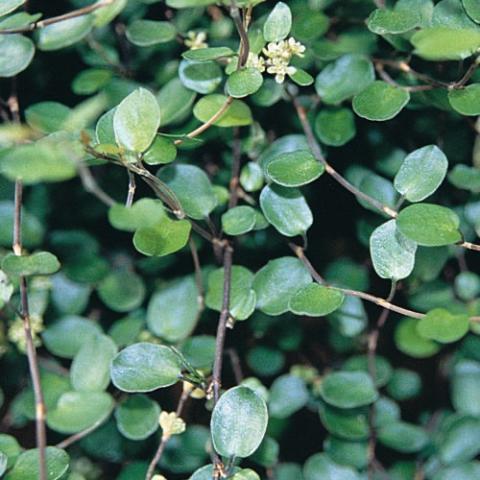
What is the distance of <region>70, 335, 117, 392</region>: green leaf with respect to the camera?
787 millimetres

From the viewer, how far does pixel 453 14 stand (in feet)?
2.38

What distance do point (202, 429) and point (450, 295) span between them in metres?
0.35

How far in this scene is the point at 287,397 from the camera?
91cm

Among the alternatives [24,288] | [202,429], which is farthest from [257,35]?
[202,429]

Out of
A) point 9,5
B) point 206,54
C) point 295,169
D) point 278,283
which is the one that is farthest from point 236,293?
point 9,5

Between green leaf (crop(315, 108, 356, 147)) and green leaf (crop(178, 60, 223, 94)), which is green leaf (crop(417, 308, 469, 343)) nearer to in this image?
green leaf (crop(315, 108, 356, 147))

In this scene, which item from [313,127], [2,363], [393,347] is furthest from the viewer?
[393,347]

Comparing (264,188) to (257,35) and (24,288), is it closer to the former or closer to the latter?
(257,35)

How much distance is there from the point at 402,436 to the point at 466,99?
42cm

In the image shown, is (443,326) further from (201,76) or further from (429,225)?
(201,76)

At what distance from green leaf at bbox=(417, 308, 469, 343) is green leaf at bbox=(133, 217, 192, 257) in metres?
0.25

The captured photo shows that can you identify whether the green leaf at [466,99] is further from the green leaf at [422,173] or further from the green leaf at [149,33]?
the green leaf at [149,33]

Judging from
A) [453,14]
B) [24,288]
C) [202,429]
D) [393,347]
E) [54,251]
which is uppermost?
[453,14]

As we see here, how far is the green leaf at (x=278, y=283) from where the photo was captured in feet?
2.51
